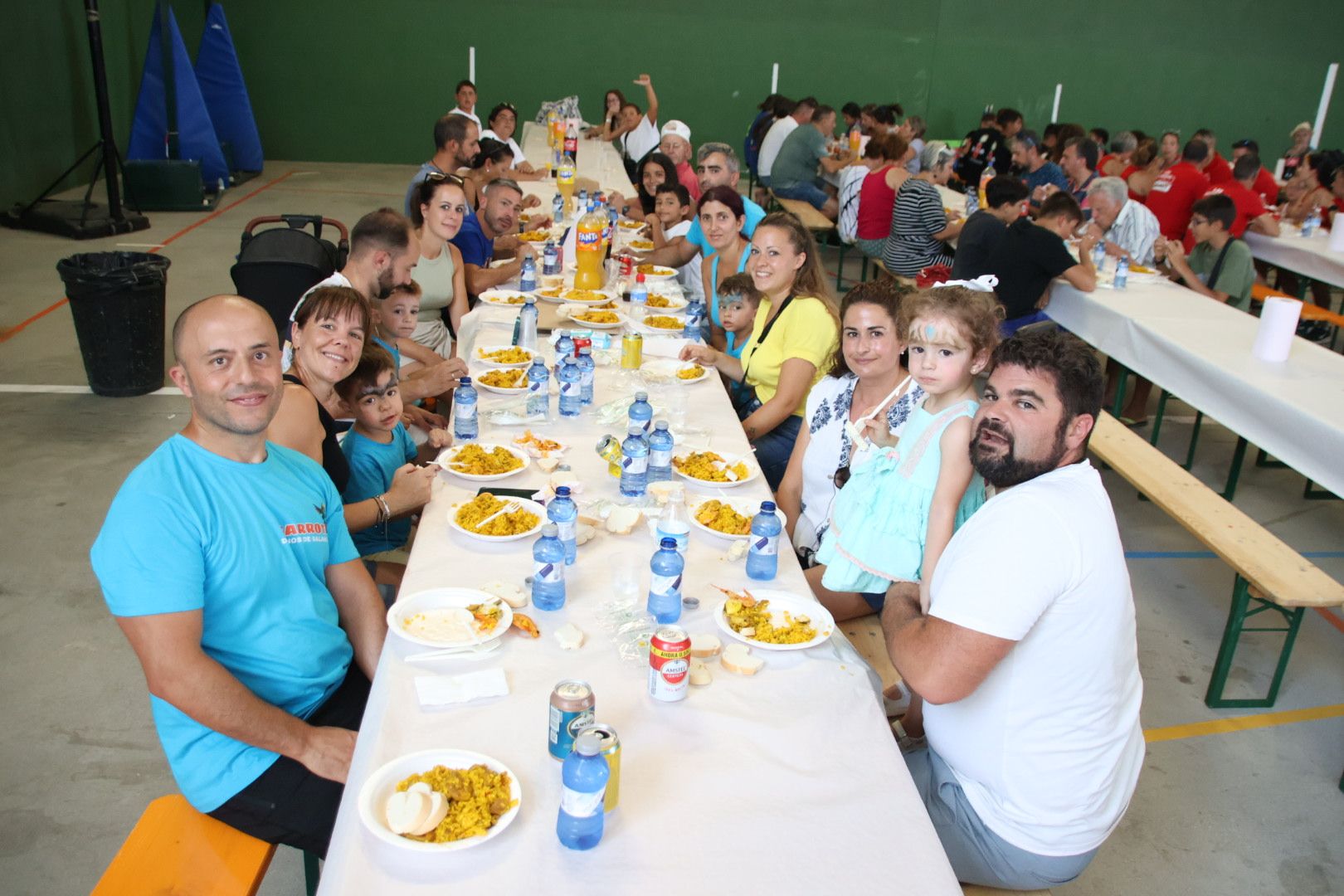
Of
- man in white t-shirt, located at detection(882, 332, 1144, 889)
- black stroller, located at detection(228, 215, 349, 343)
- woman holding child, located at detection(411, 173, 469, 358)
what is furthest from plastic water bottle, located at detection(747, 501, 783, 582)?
black stroller, located at detection(228, 215, 349, 343)

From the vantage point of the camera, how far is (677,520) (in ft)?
8.98

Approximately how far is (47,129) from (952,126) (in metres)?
12.1

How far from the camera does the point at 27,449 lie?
5.04m

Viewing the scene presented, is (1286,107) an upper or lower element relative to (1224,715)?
upper

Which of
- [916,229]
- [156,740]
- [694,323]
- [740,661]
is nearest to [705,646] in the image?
[740,661]

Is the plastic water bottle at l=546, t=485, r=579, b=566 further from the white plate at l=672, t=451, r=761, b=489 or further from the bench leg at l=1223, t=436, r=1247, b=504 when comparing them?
the bench leg at l=1223, t=436, r=1247, b=504

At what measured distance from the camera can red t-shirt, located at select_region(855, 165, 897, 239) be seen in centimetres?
820

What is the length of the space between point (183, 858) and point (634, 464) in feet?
4.91

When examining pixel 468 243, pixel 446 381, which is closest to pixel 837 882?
pixel 446 381

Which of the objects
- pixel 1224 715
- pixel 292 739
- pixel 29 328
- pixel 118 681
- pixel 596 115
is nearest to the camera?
pixel 292 739

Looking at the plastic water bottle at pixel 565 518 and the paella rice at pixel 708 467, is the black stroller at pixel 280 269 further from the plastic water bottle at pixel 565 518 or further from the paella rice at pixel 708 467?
the plastic water bottle at pixel 565 518

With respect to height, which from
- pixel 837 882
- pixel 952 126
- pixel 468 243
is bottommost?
pixel 837 882

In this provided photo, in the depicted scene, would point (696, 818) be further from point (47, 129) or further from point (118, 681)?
point (47, 129)

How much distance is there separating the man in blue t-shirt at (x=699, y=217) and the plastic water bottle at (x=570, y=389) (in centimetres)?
196
